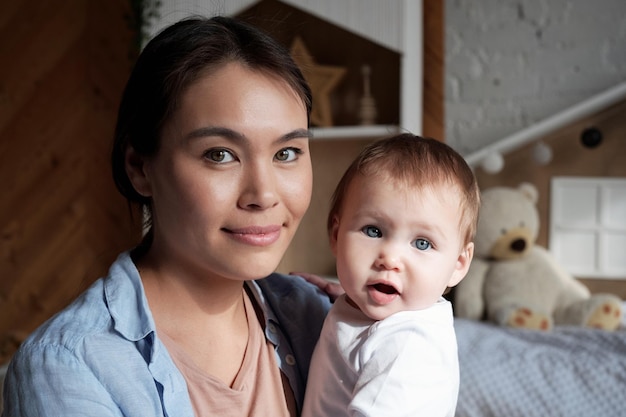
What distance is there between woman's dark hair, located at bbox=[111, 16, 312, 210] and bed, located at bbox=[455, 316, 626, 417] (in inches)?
55.6

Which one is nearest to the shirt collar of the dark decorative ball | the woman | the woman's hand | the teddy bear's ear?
the woman

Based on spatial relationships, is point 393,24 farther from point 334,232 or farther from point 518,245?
point 334,232

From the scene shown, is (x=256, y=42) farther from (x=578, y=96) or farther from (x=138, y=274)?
(x=578, y=96)

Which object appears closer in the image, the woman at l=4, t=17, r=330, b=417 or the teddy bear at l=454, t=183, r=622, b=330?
the woman at l=4, t=17, r=330, b=417

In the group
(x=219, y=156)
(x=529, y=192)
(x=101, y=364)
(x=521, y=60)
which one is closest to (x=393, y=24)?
(x=529, y=192)

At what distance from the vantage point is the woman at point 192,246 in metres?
0.87

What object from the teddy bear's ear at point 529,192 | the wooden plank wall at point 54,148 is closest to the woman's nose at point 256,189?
the teddy bear's ear at point 529,192

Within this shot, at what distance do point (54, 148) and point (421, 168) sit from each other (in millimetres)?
2874

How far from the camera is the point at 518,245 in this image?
2.81m

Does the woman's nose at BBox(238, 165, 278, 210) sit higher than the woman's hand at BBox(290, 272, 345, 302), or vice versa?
the woman's nose at BBox(238, 165, 278, 210)

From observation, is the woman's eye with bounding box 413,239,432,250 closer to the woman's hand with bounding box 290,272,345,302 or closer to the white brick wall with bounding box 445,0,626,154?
the woman's hand with bounding box 290,272,345,302

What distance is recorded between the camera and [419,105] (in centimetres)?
270

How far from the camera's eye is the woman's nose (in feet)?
3.08

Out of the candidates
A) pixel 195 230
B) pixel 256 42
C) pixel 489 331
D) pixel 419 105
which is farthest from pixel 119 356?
pixel 419 105
